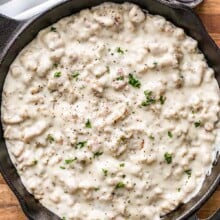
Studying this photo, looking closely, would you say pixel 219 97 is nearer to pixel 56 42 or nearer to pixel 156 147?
pixel 156 147

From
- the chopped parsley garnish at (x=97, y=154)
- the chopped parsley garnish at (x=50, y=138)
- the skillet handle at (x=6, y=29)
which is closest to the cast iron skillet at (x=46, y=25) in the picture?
the skillet handle at (x=6, y=29)

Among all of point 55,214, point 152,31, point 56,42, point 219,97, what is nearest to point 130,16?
point 152,31

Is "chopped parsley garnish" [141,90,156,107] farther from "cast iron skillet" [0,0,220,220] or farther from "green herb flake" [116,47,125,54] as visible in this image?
"cast iron skillet" [0,0,220,220]

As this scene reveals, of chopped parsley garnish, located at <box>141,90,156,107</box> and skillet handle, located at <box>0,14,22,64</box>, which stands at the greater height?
skillet handle, located at <box>0,14,22,64</box>

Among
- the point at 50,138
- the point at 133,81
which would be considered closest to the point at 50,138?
the point at 50,138

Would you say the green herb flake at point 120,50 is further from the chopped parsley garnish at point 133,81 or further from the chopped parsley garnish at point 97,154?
the chopped parsley garnish at point 97,154

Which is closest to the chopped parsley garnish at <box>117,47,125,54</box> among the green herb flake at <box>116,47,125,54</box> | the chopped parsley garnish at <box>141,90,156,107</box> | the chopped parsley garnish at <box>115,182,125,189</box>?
the green herb flake at <box>116,47,125,54</box>
